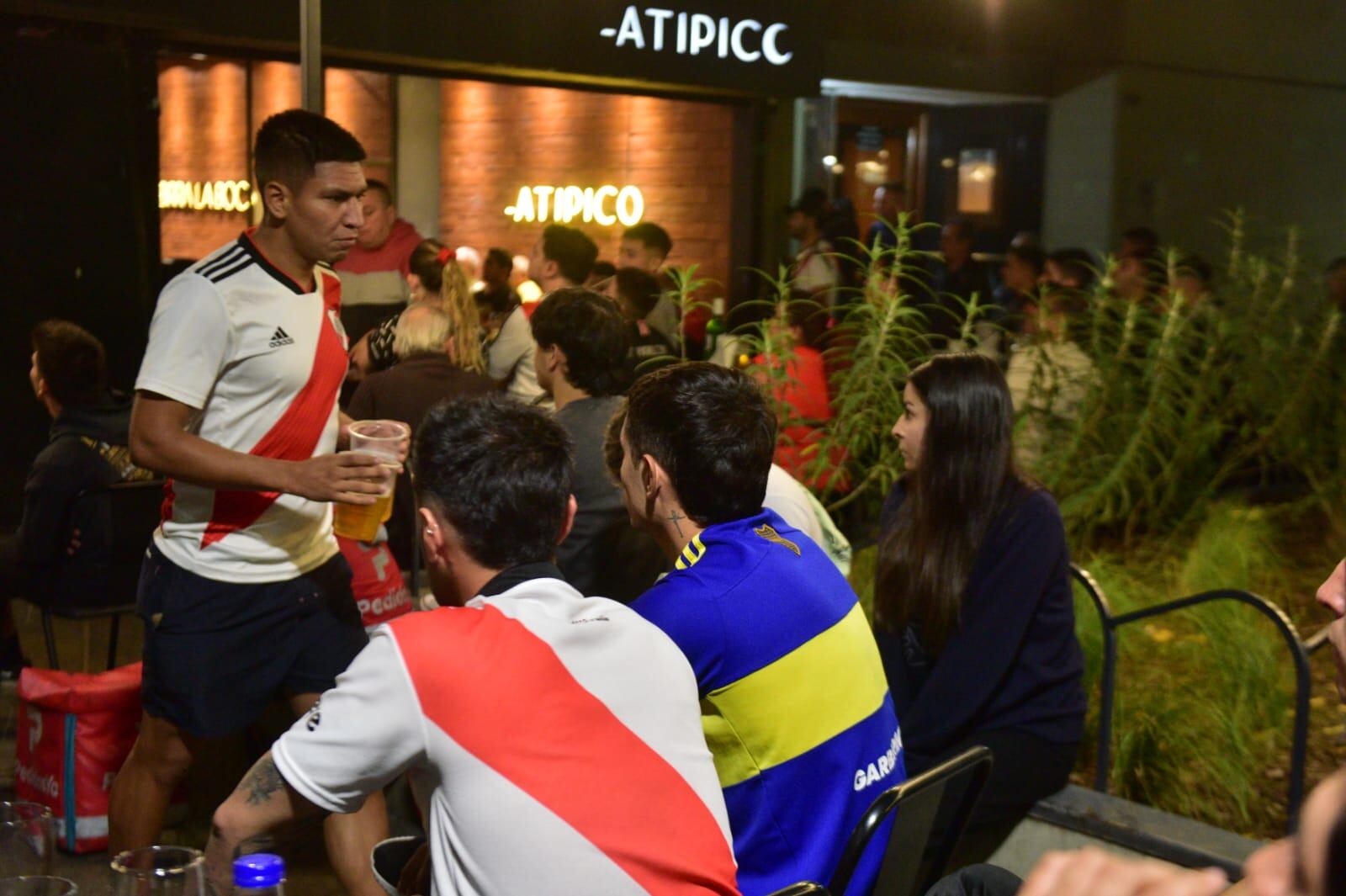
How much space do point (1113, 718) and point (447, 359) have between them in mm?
2797

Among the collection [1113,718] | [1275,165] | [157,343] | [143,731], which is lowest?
[1113,718]

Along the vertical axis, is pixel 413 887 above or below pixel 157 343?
below

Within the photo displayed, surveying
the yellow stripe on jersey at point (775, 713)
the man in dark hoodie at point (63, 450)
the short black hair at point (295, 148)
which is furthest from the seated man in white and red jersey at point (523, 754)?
the man in dark hoodie at point (63, 450)

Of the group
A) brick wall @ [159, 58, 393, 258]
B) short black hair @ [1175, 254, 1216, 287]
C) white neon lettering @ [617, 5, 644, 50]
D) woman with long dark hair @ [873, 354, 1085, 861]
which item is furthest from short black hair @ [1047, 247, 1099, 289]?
woman with long dark hair @ [873, 354, 1085, 861]

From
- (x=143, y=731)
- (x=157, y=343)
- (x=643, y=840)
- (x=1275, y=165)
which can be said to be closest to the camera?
(x=643, y=840)

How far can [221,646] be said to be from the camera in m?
3.62

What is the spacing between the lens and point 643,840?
2.10 meters

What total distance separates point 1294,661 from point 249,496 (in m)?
3.09

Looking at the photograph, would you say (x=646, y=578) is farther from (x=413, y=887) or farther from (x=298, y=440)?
(x=413, y=887)

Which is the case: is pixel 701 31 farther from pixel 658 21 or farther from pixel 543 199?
pixel 543 199

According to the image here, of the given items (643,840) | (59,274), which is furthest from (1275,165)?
(643,840)

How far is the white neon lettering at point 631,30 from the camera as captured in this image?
30.8 feet

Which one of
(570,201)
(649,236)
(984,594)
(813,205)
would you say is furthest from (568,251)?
(984,594)

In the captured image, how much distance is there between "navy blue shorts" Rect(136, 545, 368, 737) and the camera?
142 inches
